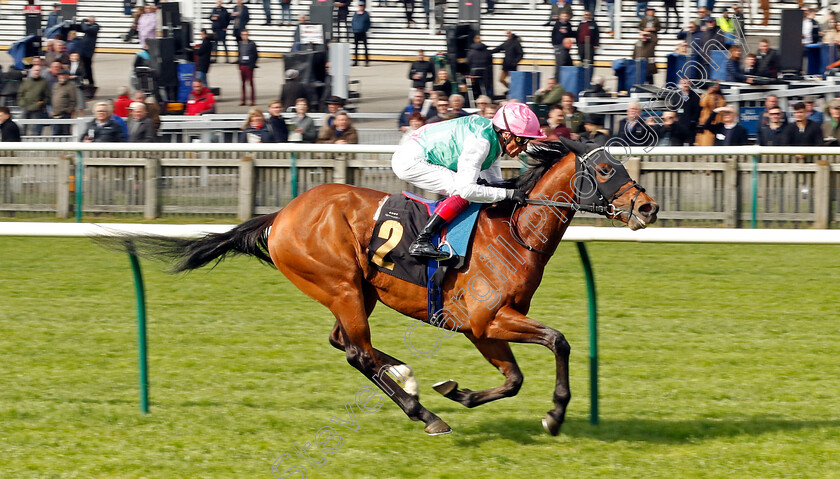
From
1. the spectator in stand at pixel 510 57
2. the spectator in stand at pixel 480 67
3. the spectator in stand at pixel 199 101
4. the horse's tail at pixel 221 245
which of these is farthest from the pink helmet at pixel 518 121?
the spectator in stand at pixel 510 57

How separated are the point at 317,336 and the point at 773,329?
9.06ft

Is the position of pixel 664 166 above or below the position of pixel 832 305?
above

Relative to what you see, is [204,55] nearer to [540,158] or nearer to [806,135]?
[806,135]

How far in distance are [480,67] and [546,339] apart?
31.5 ft

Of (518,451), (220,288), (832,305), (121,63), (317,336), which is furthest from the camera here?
(121,63)

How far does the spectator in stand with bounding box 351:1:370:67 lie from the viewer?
60.1ft

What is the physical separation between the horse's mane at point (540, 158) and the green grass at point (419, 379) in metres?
1.06

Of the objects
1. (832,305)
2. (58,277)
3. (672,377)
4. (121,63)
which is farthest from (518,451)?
(121,63)

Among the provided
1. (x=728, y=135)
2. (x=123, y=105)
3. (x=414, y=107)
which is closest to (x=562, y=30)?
(x=414, y=107)

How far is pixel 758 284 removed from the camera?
7668 millimetres

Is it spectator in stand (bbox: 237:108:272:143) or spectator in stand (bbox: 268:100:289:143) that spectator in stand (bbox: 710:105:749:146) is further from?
spectator in stand (bbox: 237:108:272:143)

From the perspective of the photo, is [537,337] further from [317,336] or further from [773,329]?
[773,329]

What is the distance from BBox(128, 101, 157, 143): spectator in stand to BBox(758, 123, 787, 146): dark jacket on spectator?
579 cm

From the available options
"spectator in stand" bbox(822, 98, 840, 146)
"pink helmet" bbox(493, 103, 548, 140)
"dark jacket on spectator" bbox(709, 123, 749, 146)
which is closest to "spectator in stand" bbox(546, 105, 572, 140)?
"dark jacket on spectator" bbox(709, 123, 749, 146)
